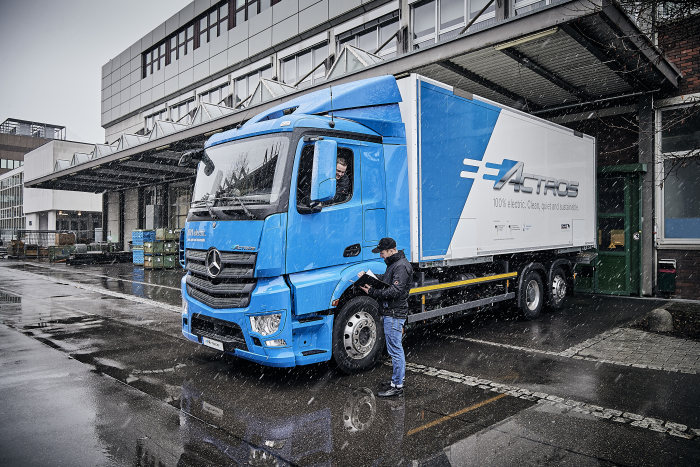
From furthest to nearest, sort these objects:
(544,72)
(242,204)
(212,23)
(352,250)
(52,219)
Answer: (52,219)
(212,23)
(544,72)
(352,250)
(242,204)

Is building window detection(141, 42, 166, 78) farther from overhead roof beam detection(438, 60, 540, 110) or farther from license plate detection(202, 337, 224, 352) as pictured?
license plate detection(202, 337, 224, 352)

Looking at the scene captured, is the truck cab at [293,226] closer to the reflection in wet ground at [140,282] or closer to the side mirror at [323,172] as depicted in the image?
the side mirror at [323,172]

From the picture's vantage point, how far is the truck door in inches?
209

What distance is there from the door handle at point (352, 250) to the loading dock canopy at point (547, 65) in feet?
18.0

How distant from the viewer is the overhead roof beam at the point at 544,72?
10197mm

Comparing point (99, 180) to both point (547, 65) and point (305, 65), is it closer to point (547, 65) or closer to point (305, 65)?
point (305, 65)

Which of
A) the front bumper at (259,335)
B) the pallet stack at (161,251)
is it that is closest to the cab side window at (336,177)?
the front bumper at (259,335)

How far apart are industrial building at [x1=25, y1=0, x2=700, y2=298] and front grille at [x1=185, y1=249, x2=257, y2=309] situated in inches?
249

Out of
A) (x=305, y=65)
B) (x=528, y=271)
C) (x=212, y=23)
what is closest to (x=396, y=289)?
(x=528, y=271)

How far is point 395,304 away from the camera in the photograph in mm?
5199

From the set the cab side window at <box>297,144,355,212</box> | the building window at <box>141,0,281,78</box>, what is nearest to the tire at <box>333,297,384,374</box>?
the cab side window at <box>297,144,355,212</box>

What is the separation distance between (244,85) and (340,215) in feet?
71.5

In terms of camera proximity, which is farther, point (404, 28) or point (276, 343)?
point (404, 28)

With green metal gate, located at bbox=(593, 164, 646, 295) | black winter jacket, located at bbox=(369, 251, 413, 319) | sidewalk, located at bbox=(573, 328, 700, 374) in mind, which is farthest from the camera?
green metal gate, located at bbox=(593, 164, 646, 295)
